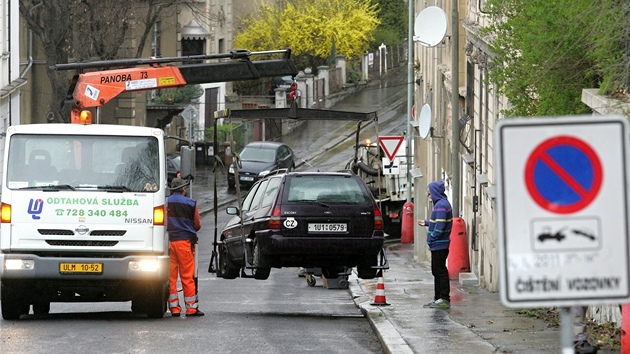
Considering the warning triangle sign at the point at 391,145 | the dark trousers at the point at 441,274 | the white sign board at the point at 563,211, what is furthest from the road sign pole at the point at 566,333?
the warning triangle sign at the point at 391,145

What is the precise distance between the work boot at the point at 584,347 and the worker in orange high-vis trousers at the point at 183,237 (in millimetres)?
6626

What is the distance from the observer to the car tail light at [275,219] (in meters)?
16.7

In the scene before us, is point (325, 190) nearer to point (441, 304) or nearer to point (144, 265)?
point (441, 304)

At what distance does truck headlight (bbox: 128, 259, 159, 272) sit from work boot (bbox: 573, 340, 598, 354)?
6.25 meters

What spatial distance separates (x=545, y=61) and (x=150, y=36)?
4570 cm

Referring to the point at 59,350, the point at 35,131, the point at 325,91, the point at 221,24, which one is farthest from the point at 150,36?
the point at 59,350

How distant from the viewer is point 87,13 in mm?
45906

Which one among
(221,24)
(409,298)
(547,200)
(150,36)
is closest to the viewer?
(547,200)

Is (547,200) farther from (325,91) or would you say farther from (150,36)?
(325,91)

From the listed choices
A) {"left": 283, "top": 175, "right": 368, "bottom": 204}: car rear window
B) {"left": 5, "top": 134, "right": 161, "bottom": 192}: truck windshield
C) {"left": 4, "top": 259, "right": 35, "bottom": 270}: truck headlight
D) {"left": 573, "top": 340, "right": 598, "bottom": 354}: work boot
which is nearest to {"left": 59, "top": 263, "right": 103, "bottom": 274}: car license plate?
{"left": 4, "top": 259, "right": 35, "bottom": 270}: truck headlight

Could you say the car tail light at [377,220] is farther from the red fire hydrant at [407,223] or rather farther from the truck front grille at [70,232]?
the red fire hydrant at [407,223]

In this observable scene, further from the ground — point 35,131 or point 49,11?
point 49,11

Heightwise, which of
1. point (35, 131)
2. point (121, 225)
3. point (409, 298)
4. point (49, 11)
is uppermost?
point (49, 11)

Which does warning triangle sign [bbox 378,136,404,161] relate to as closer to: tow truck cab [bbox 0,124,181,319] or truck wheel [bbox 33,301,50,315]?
truck wheel [bbox 33,301,50,315]
